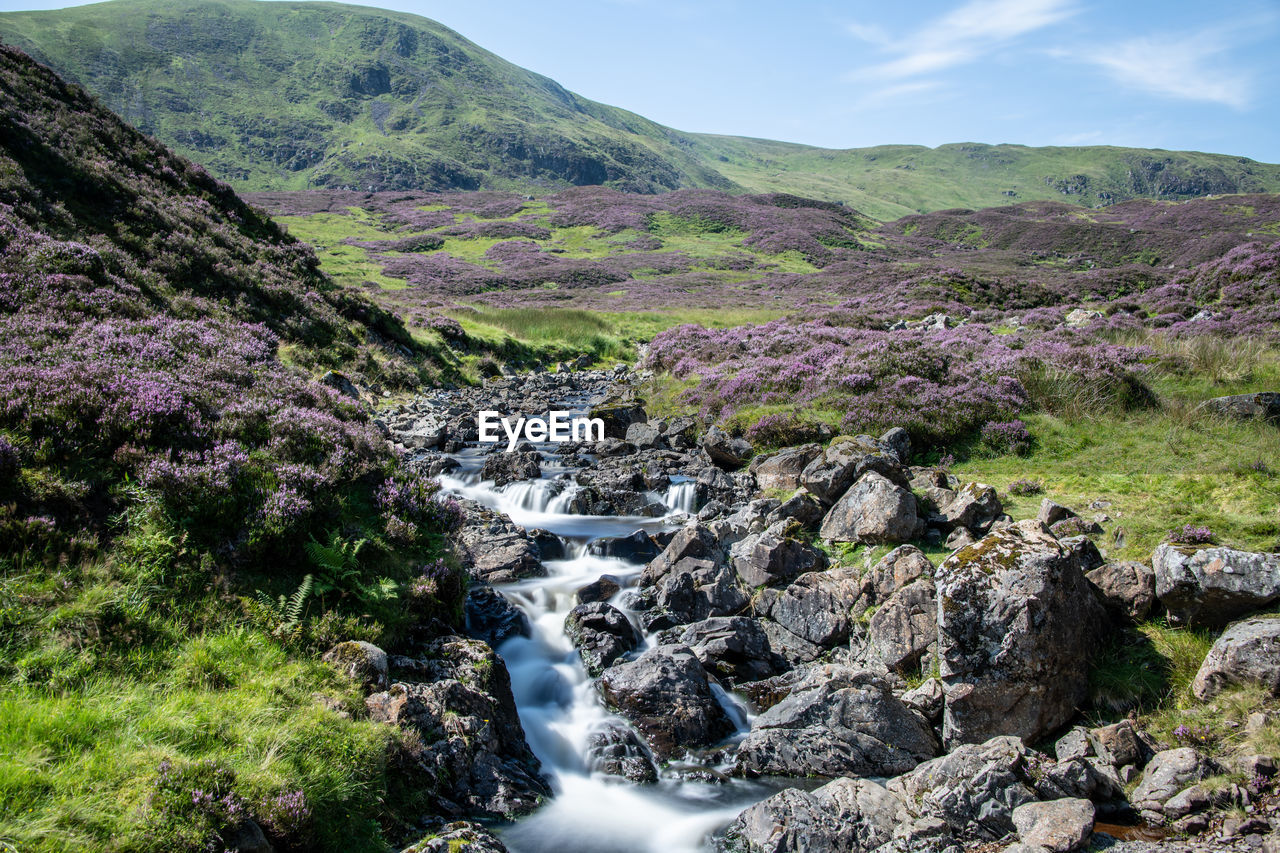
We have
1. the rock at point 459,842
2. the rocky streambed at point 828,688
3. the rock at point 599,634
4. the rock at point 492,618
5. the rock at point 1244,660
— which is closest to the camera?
the rock at point 459,842

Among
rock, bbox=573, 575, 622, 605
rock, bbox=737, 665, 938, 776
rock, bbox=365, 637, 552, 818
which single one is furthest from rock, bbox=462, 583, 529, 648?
rock, bbox=737, 665, 938, 776

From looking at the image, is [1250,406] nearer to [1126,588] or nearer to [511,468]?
[1126,588]

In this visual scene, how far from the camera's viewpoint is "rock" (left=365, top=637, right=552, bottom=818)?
6.36m

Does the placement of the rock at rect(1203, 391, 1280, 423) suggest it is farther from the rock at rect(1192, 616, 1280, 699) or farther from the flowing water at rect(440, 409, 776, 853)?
the flowing water at rect(440, 409, 776, 853)

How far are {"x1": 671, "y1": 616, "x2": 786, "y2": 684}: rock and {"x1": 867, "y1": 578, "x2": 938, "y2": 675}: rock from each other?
1.62 meters

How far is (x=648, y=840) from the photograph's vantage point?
22.5 feet

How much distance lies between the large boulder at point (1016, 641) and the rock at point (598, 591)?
6041 millimetres

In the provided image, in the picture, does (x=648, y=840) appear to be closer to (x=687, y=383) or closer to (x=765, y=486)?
(x=765, y=486)

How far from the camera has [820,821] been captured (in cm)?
A: 631

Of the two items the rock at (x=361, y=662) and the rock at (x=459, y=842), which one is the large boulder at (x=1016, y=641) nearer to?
the rock at (x=459, y=842)

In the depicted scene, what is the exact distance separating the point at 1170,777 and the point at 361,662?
819cm

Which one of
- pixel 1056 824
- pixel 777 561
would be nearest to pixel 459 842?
pixel 1056 824

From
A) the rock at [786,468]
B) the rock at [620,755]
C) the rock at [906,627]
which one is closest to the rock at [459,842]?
the rock at [620,755]

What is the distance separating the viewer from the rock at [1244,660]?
6281 mm
